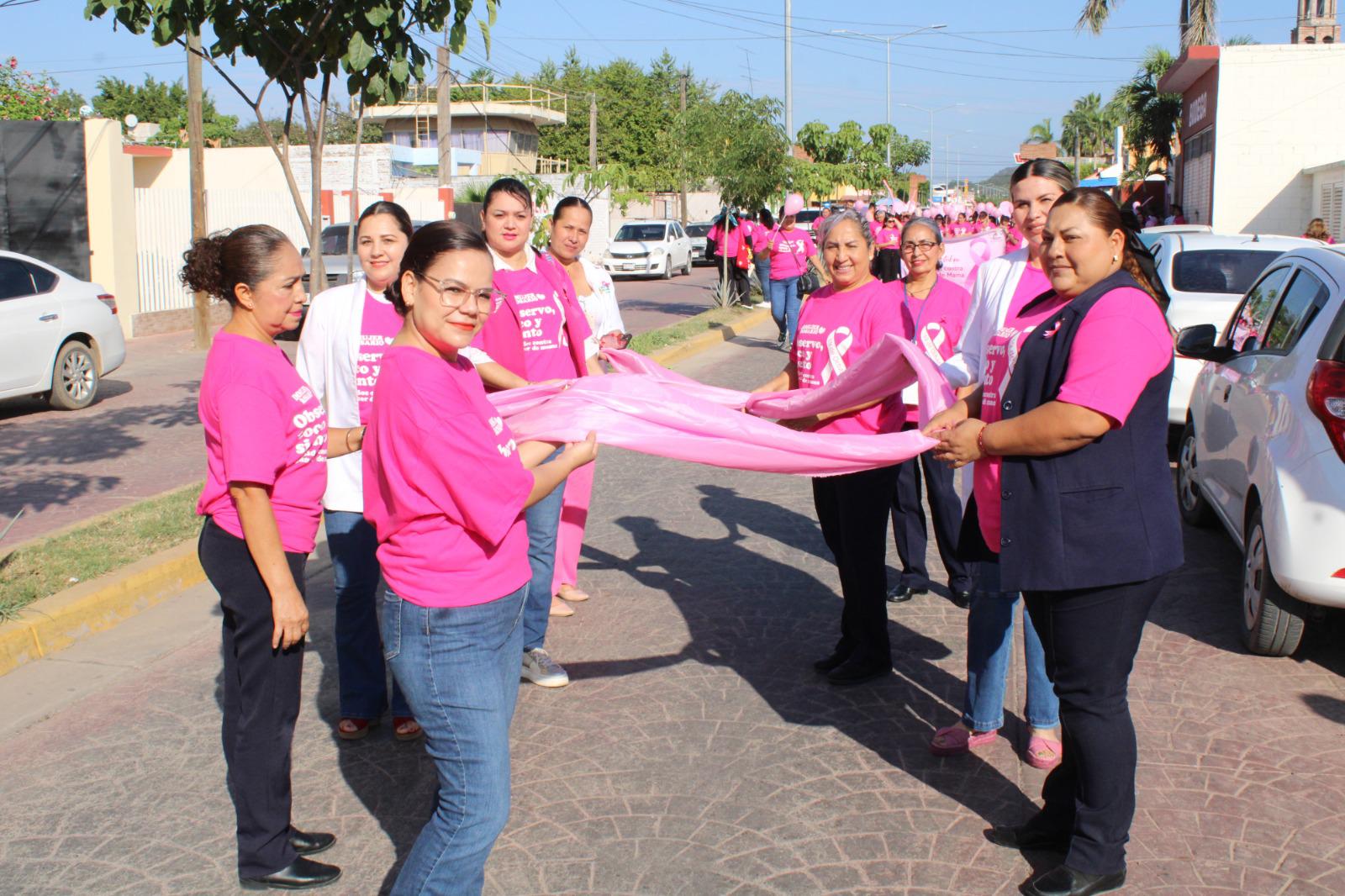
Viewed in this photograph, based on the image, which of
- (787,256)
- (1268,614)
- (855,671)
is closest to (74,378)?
(787,256)

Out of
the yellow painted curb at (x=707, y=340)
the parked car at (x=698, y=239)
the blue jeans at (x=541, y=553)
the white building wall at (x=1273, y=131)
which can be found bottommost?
the blue jeans at (x=541, y=553)

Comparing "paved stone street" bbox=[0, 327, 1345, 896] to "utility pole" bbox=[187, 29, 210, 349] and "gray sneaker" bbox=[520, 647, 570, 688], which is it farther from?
"utility pole" bbox=[187, 29, 210, 349]

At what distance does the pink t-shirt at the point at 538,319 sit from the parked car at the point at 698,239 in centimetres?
3639

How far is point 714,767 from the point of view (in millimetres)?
4418

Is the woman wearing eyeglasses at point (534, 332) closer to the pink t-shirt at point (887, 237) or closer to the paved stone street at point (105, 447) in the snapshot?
the paved stone street at point (105, 447)

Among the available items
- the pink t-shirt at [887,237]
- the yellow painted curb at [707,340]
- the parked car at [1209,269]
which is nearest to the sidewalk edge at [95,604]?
the parked car at [1209,269]

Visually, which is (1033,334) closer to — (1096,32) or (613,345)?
(613,345)

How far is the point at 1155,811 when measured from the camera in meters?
4.02

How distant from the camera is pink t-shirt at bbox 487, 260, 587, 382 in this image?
5.31 m

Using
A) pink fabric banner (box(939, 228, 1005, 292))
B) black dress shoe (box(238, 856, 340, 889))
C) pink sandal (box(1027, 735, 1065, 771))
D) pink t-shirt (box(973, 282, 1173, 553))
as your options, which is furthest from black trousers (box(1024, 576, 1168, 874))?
pink fabric banner (box(939, 228, 1005, 292))

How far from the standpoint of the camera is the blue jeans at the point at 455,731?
2900mm

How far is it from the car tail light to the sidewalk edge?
228 inches

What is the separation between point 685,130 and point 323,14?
19086 mm

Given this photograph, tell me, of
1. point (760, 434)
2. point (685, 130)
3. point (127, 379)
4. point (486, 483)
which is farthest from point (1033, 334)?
point (685, 130)
